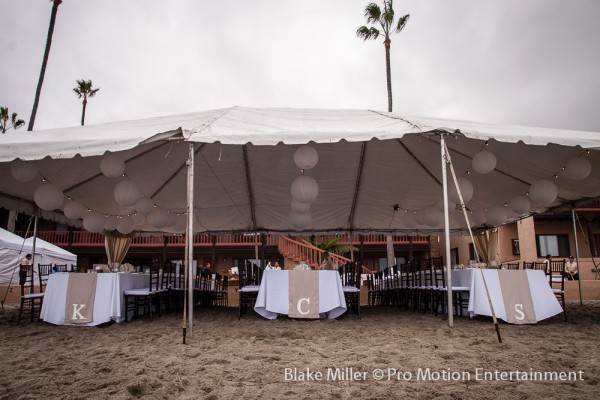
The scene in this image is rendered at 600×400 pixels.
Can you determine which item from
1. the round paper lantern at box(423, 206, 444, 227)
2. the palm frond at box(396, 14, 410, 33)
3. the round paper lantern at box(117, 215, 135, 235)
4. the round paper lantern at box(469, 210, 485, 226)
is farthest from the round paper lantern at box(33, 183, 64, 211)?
the palm frond at box(396, 14, 410, 33)

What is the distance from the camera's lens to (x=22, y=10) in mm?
16094

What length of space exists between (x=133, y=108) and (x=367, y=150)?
45.0 meters

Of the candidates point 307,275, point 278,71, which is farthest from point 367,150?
point 278,71

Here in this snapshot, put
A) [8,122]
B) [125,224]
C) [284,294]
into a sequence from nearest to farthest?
1. [284,294]
2. [125,224]
3. [8,122]

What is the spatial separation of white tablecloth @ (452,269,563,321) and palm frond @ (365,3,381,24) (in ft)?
48.1

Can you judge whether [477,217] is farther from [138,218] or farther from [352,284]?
[138,218]

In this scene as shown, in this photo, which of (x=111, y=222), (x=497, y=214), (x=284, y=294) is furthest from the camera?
(x=111, y=222)

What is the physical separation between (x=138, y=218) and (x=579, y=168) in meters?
9.23

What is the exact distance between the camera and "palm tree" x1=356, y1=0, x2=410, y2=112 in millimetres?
16750

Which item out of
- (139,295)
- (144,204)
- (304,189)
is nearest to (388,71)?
(304,189)

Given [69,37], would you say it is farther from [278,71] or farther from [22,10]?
[278,71]

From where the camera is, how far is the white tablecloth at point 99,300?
5746mm

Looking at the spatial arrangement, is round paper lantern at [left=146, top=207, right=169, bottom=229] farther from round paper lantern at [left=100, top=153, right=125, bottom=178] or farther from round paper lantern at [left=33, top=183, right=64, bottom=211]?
round paper lantern at [left=100, top=153, right=125, bottom=178]

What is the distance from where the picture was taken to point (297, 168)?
26.3 feet
